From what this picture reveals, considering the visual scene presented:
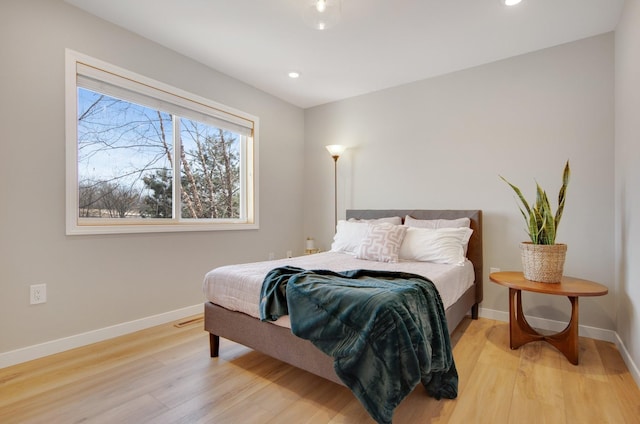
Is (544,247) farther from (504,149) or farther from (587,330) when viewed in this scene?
(504,149)

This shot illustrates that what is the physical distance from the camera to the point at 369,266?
2.52 m

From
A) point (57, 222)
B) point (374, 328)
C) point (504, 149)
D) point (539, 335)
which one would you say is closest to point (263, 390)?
point (374, 328)

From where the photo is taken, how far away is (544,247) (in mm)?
2184

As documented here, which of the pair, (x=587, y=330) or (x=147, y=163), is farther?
(x=147, y=163)

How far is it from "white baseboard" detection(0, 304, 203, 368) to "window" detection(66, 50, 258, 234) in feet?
2.57

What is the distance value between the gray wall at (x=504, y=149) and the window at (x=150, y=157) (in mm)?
1406

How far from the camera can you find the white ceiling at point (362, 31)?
2242 mm

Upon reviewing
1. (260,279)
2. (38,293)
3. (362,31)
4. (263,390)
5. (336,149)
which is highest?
(362,31)

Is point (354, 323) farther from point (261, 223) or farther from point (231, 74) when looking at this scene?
point (231, 74)

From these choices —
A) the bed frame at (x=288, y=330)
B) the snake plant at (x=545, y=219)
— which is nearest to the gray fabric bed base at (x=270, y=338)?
the bed frame at (x=288, y=330)

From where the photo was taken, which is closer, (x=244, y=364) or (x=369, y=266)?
(x=244, y=364)

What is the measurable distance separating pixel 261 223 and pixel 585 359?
3.17 metres

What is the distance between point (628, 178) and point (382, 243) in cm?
174

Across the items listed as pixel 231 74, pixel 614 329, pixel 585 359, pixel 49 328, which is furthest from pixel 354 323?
pixel 231 74
